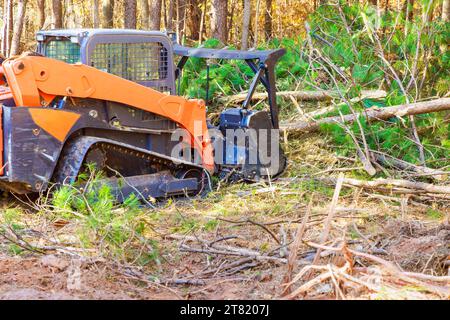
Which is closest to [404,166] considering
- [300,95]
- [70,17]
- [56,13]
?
[300,95]

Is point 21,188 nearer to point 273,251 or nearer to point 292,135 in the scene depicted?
point 273,251

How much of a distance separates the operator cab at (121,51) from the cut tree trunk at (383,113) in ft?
6.72

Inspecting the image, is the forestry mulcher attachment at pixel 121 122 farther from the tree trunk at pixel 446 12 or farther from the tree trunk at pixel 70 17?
the tree trunk at pixel 70 17

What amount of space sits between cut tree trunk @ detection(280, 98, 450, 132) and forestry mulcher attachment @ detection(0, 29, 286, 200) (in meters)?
0.86

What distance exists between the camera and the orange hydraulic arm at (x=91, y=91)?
7.16m

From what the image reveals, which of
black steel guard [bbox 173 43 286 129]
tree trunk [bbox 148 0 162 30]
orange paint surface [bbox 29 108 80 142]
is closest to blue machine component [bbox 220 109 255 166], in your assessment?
black steel guard [bbox 173 43 286 129]

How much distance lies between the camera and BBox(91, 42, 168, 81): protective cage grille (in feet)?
26.9

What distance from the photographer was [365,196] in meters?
8.35

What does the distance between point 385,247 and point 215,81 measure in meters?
5.73

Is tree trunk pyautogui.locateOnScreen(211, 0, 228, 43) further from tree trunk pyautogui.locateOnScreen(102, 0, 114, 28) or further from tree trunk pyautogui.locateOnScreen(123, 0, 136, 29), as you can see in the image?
tree trunk pyautogui.locateOnScreen(102, 0, 114, 28)

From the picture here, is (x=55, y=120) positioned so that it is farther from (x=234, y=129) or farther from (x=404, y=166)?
(x=404, y=166)

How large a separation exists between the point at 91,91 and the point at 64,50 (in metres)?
1.19

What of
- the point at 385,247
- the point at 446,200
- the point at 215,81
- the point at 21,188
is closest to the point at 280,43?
the point at 215,81

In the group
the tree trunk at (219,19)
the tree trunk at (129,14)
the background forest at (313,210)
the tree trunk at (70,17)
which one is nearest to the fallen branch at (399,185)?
the background forest at (313,210)
